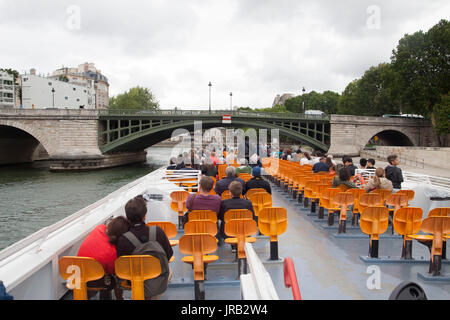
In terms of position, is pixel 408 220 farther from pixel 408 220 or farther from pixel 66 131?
pixel 66 131

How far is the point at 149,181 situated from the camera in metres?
8.33

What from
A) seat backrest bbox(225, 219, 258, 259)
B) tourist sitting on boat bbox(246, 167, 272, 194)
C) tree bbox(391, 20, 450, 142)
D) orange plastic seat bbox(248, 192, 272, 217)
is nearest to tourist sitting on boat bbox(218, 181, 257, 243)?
seat backrest bbox(225, 219, 258, 259)

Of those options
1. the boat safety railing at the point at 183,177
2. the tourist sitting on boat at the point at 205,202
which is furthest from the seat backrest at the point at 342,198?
the boat safety railing at the point at 183,177

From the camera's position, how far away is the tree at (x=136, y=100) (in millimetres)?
70500

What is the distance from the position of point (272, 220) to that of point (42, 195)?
1977 cm

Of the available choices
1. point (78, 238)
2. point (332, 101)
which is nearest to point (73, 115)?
point (78, 238)

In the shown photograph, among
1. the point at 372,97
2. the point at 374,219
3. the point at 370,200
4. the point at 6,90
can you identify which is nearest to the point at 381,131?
the point at 372,97

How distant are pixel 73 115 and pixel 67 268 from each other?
114 feet

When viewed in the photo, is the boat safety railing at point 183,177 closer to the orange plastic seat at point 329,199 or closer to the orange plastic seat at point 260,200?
the orange plastic seat at point 260,200

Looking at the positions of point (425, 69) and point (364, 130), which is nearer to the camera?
point (425, 69)

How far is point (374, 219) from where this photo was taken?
462cm

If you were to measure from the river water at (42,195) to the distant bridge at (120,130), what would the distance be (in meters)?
3.51
